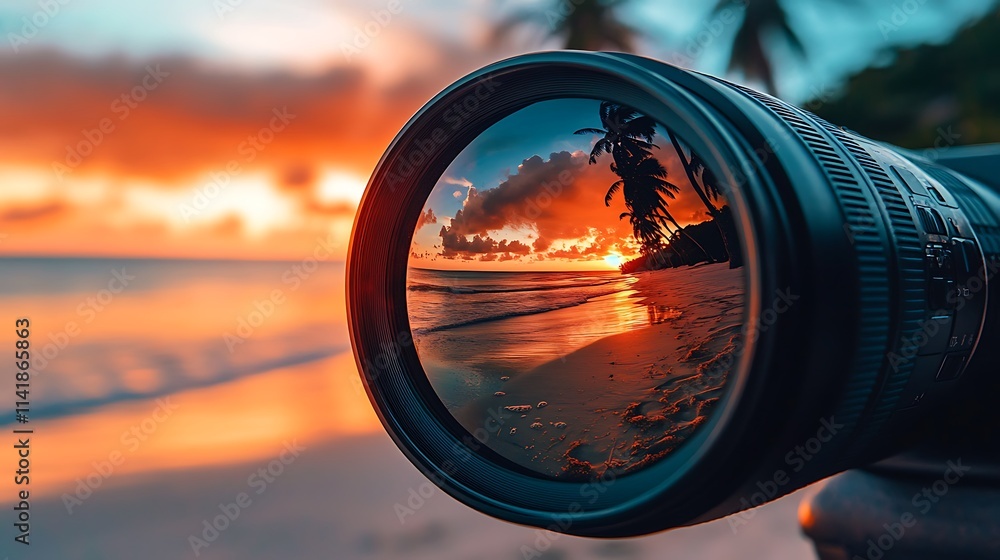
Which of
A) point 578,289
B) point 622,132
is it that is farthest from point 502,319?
point 622,132

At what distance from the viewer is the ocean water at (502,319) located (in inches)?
29.2

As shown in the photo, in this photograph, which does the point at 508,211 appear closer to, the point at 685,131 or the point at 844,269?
the point at 685,131

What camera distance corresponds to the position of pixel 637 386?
0.72 metres

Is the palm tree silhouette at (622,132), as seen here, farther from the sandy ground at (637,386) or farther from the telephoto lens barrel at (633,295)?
the sandy ground at (637,386)

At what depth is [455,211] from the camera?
2.73 feet

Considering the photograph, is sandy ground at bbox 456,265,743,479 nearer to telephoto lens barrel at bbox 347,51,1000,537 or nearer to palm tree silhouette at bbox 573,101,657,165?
telephoto lens barrel at bbox 347,51,1000,537

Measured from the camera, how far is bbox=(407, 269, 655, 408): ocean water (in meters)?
0.74

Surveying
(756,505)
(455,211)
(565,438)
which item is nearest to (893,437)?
(756,505)

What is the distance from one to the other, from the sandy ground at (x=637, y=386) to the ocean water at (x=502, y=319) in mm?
12

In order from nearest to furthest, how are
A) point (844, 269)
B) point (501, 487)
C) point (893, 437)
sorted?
point (844, 269) < point (501, 487) < point (893, 437)

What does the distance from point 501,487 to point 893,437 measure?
0.45 meters

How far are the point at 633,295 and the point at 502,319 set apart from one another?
125 millimetres

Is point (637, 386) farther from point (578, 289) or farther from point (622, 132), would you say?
point (622, 132)

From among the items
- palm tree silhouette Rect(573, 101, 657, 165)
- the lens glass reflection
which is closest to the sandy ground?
the lens glass reflection
